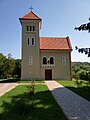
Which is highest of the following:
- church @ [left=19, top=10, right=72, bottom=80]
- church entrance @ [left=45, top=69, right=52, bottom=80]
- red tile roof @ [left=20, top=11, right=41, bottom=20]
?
red tile roof @ [left=20, top=11, right=41, bottom=20]

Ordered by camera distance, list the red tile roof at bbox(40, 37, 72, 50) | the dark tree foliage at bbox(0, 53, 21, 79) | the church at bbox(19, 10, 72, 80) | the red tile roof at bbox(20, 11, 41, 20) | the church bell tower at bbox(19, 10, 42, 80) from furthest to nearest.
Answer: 1. the dark tree foliage at bbox(0, 53, 21, 79)
2. the red tile roof at bbox(40, 37, 72, 50)
3. the red tile roof at bbox(20, 11, 41, 20)
4. the church at bbox(19, 10, 72, 80)
5. the church bell tower at bbox(19, 10, 42, 80)

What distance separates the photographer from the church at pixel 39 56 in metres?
38.2

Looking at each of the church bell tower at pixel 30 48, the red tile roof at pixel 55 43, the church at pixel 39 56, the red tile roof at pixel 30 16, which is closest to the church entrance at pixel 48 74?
the church at pixel 39 56

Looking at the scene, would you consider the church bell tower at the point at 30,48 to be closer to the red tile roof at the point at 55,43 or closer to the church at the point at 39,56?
the church at the point at 39,56

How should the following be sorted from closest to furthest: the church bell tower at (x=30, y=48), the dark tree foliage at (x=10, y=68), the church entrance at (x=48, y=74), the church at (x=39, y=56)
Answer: the church bell tower at (x=30, y=48) < the church at (x=39, y=56) < the church entrance at (x=48, y=74) < the dark tree foliage at (x=10, y=68)

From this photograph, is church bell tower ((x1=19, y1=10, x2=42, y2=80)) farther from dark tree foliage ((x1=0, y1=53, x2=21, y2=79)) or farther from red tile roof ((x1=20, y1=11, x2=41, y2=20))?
dark tree foliage ((x1=0, y1=53, x2=21, y2=79))

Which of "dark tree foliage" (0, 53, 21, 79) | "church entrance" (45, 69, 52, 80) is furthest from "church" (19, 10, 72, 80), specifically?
"dark tree foliage" (0, 53, 21, 79)

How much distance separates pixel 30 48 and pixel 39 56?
2.35m

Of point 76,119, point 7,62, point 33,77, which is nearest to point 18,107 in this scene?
point 76,119

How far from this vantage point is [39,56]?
128 ft

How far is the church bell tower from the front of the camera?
125 feet

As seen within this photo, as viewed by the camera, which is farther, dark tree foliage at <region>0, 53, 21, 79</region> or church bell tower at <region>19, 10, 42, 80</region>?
dark tree foliage at <region>0, 53, 21, 79</region>

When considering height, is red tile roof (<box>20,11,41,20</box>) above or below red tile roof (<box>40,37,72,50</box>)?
above

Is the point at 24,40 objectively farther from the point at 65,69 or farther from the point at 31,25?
the point at 65,69
